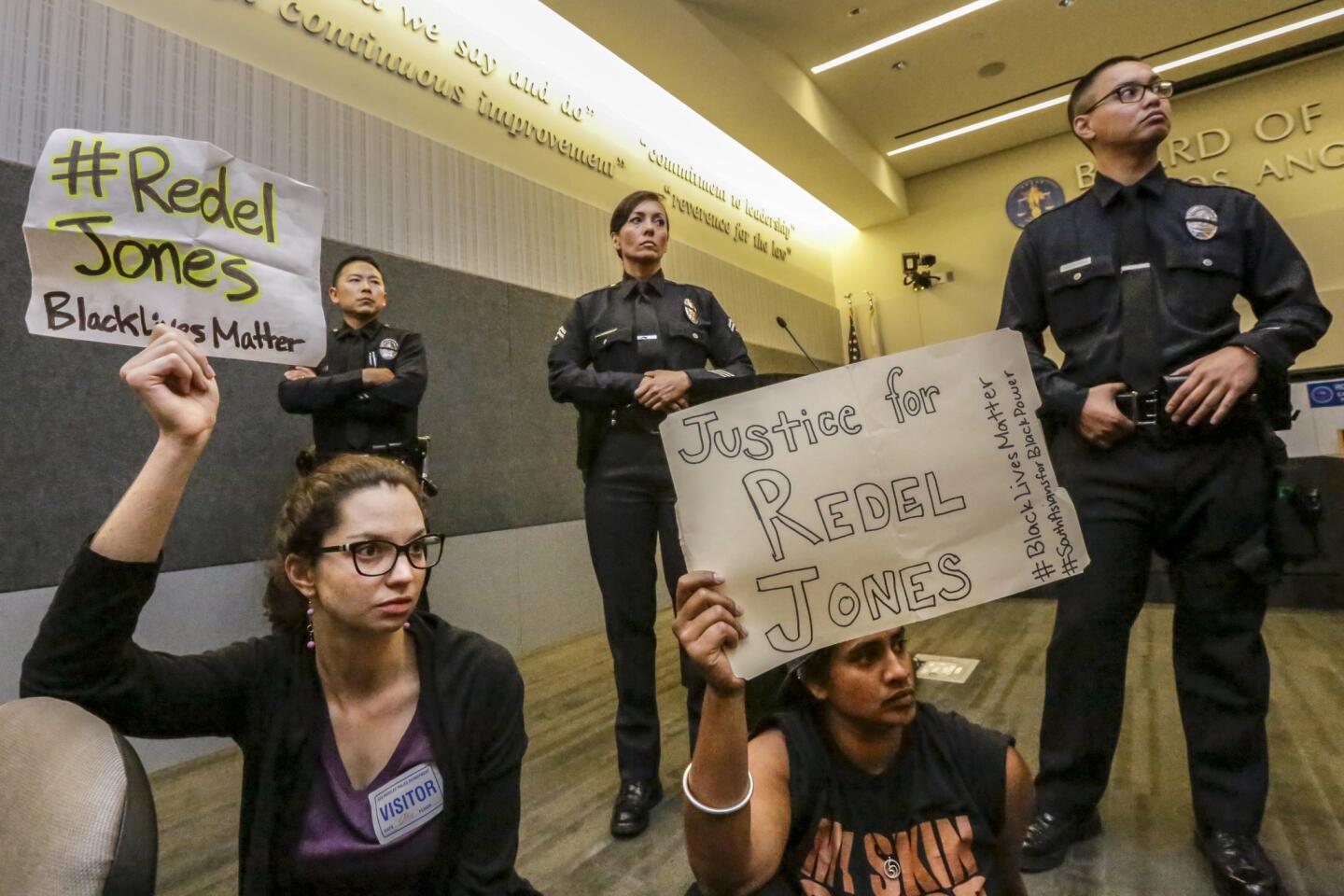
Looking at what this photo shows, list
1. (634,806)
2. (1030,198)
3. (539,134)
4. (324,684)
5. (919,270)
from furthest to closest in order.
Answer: (919,270) → (1030,198) → (539,134) → (634,806) → (324,684)

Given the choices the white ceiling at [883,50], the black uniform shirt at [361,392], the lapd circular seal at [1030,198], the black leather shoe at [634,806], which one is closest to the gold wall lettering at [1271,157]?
the white ceiling at [883,50]

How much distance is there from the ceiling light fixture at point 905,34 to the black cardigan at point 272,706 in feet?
17.3

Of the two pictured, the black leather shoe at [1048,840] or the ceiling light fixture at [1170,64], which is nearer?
the black leather shoe at [1048,840]

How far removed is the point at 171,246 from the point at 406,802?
782mm

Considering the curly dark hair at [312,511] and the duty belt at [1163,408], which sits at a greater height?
the duty belt at [1163,408]

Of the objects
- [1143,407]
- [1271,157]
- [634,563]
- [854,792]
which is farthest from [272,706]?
[1271,157]

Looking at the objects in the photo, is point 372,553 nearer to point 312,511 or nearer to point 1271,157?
point 312,511

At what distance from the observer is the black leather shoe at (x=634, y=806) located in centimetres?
150

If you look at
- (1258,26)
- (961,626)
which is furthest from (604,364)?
(1258,26)

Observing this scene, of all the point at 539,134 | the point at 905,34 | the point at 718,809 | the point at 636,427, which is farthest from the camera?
the point at 905,34

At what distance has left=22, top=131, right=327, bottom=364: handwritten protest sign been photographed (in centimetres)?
79

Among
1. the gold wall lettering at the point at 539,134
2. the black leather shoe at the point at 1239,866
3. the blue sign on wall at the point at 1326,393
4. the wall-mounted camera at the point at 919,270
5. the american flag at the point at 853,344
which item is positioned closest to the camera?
the black leather shoe at the point at 1239,866

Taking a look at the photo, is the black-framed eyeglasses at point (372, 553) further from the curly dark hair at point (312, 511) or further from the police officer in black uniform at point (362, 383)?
the police officer in black uniform at point (362, 383)

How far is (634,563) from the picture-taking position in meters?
1.66
